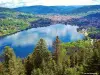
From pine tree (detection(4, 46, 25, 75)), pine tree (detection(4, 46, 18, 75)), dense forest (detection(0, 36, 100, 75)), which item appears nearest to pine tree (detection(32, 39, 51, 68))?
dense forest (detection(0, 36, 100, 75))

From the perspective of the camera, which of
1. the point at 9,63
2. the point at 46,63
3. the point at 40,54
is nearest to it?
the point at 9,63

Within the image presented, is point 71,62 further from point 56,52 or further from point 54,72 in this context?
point 54,72

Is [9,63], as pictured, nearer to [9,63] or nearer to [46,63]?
[9,63]

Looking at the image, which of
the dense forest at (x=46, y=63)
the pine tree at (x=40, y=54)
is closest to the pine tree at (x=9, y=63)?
the dense forest at (x=46, y=63)

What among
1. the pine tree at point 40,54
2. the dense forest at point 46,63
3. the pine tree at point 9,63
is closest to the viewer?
the dense forest at point 46,63

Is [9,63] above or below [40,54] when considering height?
above

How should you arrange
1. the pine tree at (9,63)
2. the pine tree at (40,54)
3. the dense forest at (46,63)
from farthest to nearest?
the pine tree at (40,54), the pine tree at (9,63), the dense forest at (46,63)

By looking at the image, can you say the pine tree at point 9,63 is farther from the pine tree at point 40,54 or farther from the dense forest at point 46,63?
the pine tree at point 40,54

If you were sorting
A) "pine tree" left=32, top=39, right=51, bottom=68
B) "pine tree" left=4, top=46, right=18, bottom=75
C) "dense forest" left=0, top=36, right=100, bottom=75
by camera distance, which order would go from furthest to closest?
"pine tree" left=32, top=39, right=51, bottom=68 < "pine tree" left=4, top=46, right=18, bottom=75 < "dense forest" left=0, top=36, right=100, bottom=75

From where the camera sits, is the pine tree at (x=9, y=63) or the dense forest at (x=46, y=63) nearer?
the dense forest at (x=46, y=63)

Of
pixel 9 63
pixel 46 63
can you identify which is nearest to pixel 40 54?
pixel 46 63

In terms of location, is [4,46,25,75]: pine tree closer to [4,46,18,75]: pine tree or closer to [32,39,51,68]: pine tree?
[4,46,18,75]: pine tree

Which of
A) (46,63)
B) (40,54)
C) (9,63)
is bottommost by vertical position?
(46,63)
